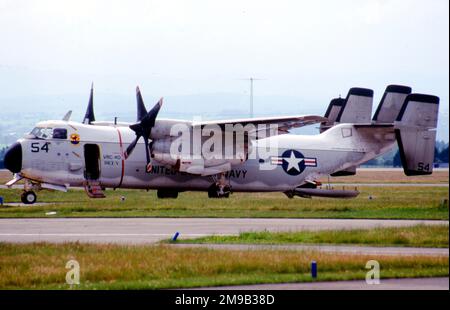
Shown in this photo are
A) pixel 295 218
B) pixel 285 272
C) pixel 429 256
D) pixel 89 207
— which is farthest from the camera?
pixel 89 207

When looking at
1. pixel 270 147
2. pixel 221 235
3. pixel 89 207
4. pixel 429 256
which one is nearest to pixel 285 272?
pixel 429 256

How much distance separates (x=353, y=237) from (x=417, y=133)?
20695 mm

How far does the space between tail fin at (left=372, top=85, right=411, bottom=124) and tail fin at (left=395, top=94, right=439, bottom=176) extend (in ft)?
18.6

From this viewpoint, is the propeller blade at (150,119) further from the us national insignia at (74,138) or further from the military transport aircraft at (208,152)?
the us national insignia at (74,138)

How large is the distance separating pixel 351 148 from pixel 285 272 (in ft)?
99.6

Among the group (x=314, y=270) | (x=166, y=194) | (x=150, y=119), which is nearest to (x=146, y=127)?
(x=150, y=119)

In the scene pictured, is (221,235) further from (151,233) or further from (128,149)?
(128,149)

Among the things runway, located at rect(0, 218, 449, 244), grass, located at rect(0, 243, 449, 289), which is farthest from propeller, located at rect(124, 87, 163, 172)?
grass, located at rect(0, 243, 449, 289)

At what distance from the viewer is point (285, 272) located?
62.8ft

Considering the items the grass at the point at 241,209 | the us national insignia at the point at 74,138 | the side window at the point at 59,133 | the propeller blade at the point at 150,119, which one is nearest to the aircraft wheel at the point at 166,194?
the grass at the point at 241,209

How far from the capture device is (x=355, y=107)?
53750 mm

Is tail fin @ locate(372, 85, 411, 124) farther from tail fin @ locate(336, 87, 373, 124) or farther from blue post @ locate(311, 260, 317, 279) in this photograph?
blue post @ locate(311, 260, 317, 279)

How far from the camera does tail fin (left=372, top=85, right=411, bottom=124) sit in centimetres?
5144

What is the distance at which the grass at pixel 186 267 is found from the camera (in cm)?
1803
